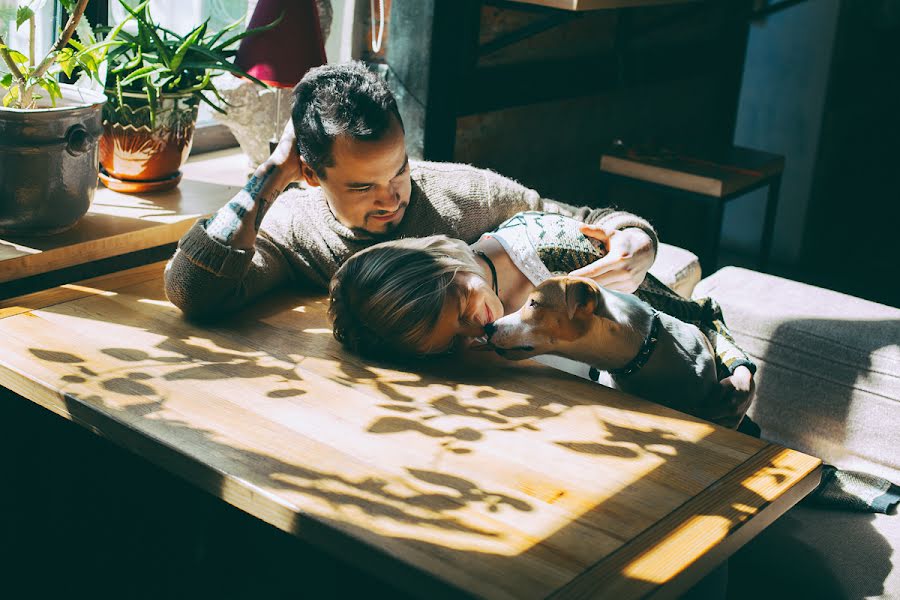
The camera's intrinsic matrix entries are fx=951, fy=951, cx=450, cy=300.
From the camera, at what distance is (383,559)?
1.21 meters

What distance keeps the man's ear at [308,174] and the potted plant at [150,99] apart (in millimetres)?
560

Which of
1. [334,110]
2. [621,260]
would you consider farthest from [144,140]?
[621,260]

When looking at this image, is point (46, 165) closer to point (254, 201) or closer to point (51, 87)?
point (51, 87)

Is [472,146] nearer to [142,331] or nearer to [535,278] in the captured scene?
A: [535,278]

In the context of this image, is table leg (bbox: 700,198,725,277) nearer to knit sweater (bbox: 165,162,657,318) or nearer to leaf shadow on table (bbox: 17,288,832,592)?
knit sweater (bbox: 165,162,657,318)

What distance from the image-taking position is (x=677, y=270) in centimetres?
273

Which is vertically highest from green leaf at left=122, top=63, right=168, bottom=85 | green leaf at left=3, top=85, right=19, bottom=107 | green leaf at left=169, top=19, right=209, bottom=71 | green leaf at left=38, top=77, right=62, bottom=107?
green leaf at left=169, top=19, right=209, bottom=71

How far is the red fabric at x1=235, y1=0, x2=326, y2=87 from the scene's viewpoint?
97.9 inches

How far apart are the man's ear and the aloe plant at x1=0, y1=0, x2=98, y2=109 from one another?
24.5 inches

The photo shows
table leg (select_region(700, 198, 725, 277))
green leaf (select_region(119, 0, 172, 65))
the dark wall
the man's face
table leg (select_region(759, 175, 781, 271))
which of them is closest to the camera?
the man's face

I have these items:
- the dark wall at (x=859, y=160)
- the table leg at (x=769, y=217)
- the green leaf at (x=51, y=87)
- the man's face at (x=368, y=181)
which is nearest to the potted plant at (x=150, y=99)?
the green leaf at (x=51, y=87)

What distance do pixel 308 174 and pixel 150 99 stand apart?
2.12 ft

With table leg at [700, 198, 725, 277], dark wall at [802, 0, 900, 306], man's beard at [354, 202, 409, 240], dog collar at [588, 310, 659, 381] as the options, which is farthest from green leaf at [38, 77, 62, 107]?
dark wall at [802, 0, 900, 306]

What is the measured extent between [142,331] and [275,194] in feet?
1.31
